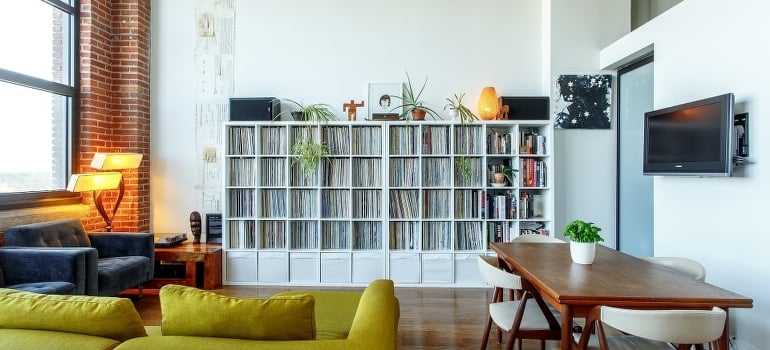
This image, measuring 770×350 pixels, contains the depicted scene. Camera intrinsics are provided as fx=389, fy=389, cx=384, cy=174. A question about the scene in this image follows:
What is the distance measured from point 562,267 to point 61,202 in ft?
14.9

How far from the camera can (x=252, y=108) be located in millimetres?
4285

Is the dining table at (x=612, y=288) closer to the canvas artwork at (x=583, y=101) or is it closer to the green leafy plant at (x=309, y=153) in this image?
the canvas artwork at (x=583, y=101)

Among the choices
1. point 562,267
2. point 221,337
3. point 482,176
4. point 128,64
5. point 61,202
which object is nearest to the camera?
point 221,337

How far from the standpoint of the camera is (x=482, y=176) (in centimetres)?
417

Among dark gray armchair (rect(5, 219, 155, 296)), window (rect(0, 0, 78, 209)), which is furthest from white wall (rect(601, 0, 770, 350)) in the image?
window (rect(0, 0, 78, 209))

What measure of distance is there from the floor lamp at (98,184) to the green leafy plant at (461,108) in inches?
142

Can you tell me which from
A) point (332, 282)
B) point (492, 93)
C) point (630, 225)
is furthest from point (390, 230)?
point (630, 225)

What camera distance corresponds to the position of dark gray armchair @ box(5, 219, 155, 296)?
301cm

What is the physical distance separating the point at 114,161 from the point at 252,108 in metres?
1.44

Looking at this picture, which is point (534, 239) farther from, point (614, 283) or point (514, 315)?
point (614, 283)

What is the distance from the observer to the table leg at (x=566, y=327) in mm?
1736

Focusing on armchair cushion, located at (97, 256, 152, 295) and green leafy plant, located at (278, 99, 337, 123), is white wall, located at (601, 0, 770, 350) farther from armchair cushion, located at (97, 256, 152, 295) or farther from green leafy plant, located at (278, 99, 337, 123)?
armchair cushion, located at (97, 256, 152, 295)

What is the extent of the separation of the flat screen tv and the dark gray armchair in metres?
4.48

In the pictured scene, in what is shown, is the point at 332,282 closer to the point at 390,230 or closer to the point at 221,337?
the point at 390,230
